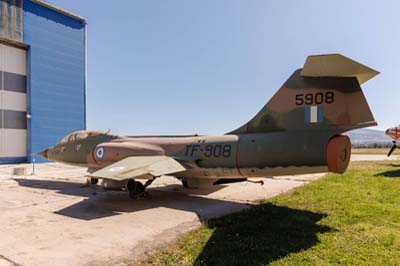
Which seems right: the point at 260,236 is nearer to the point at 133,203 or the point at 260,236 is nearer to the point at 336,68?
the point at 336,68

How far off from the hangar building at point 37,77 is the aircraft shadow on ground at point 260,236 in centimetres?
2131

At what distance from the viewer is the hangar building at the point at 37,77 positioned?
24594 mm

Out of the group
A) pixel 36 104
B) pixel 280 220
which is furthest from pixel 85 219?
pixel 36 104

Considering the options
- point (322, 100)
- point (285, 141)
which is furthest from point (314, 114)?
point (285, 141)

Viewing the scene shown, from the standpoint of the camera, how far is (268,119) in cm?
806

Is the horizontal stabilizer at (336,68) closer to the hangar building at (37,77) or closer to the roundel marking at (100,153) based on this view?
the roundel marking at (100,153)

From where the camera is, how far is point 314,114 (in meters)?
7.22

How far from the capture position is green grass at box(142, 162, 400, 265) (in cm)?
459

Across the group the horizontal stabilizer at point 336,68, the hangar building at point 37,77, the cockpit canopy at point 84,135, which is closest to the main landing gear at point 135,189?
the cockpit canopy at point 84,135

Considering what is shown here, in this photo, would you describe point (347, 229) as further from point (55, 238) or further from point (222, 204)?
point (55, 238)

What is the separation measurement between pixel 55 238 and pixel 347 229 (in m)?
5.83

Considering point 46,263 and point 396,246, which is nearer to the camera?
point 46,263

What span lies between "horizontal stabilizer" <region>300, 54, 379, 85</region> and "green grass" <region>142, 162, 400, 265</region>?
126 inches

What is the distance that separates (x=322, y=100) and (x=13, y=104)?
26120mm
